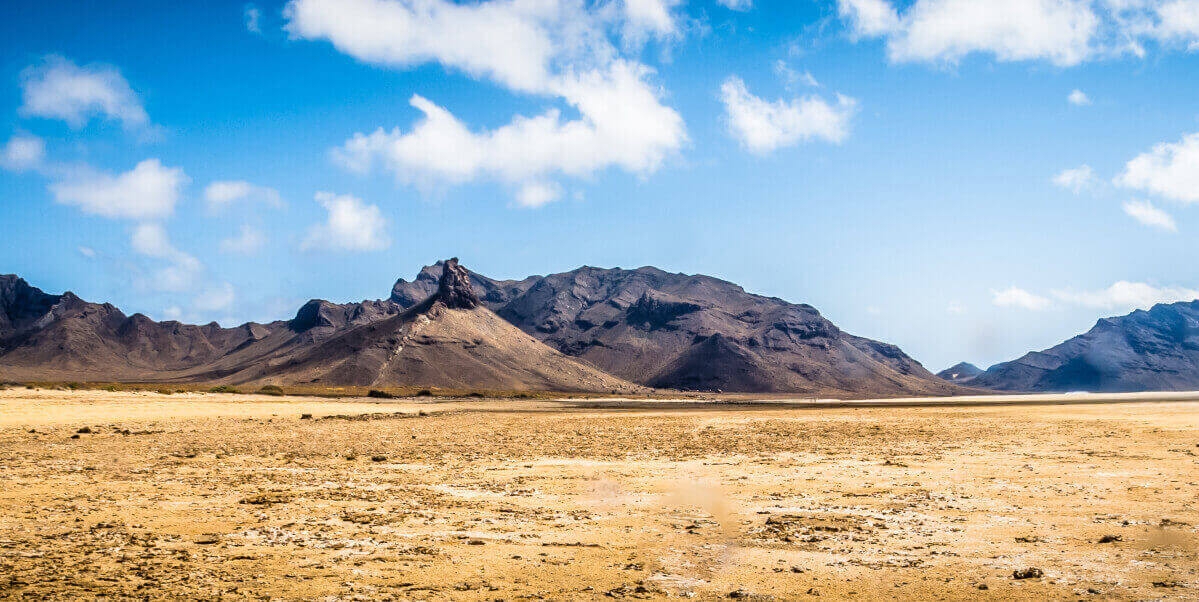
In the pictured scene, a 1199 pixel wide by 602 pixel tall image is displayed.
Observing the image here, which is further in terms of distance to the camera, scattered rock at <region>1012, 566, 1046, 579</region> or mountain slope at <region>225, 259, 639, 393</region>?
mountain slope at <region>225, 259, 639, 393</region>

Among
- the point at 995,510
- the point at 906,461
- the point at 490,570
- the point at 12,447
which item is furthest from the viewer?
the point at 12,447

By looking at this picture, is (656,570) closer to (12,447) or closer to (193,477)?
(193,477)

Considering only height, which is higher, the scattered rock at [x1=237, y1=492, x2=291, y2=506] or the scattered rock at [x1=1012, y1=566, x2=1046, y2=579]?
the scattered rock at [x1=1012, y1=566, x2=1046, y2=579]

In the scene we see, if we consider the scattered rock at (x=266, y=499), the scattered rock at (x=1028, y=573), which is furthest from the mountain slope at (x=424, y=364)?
the scattered rock at (x=1028, y=573)

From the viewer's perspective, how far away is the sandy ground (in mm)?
8953

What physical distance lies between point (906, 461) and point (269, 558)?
17.3 metres

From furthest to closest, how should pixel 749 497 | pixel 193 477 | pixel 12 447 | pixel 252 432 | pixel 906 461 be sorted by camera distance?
pixel 252 432
pixel 12 447
pixel 906 461
pixel 193 477
pixel 749 497

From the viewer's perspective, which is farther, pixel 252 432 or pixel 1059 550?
pixel 252 432

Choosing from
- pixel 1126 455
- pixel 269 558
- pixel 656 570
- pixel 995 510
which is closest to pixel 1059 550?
pixel 995 510

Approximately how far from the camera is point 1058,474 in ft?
59.1

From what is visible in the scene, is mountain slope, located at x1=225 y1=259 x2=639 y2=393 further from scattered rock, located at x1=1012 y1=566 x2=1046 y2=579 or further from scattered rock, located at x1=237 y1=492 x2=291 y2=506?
scattered rock, located at x1=1012 y1=566 x2=1046 y2=579

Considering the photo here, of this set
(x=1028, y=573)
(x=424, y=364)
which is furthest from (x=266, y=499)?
(x=424, y=364)

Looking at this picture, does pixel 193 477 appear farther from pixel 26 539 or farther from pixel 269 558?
pixel 269 558

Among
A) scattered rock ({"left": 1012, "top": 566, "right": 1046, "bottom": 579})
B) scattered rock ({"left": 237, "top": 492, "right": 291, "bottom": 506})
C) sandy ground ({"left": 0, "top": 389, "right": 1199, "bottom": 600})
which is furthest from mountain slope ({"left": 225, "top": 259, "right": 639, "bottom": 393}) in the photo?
scattered rock ({"left": 1012, "top": 566, "right": 1046, "bottom": 579})
